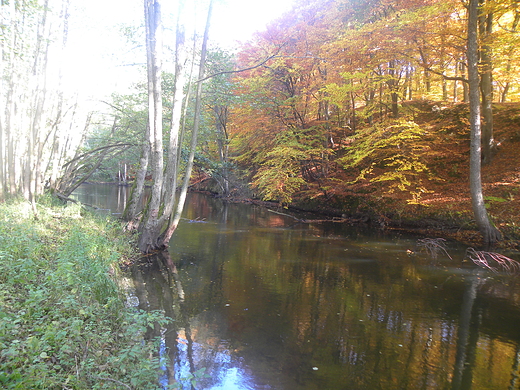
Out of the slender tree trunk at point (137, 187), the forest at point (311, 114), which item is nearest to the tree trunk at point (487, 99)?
the forest at point (311, 114)

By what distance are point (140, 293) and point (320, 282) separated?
12.9 feet

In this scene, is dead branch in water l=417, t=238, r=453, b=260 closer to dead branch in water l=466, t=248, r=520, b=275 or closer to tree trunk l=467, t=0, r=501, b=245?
dead branch in water l=466, t=248, r=520, b=275

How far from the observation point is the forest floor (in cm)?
1132

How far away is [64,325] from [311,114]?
17.7m

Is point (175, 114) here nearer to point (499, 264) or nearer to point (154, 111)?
point (154, 111)

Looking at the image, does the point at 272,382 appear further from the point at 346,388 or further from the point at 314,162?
the point at 314,162

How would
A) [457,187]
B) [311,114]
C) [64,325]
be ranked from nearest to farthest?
[64,325]
[457,187]
[311,114]

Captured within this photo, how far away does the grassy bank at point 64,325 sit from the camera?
2.67 m

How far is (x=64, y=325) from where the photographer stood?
3.44 metres

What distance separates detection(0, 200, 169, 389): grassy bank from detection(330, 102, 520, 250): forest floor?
36.6ft

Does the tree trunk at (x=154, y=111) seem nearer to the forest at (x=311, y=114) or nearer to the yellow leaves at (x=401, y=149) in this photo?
the forest at (x=311, y=114)

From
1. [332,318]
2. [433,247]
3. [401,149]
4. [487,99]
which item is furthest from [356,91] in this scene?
[332,318]

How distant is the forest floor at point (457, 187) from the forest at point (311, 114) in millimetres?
57

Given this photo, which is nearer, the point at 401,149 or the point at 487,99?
the point at 487,99
